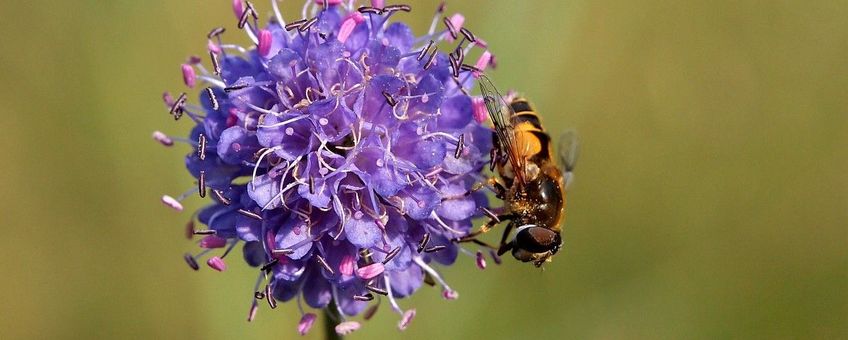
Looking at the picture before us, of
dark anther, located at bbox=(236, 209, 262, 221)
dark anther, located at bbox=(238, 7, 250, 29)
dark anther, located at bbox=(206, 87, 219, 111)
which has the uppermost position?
dark anther, located at bbox=(238, 7, 250, 29)

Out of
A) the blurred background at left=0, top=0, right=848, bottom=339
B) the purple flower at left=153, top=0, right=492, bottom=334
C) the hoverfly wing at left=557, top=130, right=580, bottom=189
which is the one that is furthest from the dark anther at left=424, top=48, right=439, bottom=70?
the blurred background at left=0, top=0, right=848, bottom=339

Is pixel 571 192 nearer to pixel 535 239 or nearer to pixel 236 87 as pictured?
pixel 535 239

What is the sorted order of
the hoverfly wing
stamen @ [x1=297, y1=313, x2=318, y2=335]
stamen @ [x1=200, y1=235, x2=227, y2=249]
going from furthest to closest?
1. the hoverfly wing
2. stamen @ [x1=297, y1=313, x2=318, y2=335]
3. stamen @ [x1=200, y1=235, x2=227, y2=249]

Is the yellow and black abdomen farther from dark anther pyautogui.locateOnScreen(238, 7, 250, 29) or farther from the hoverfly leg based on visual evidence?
dark anther pyautogui.locateOnScreen(238, 7, 250, 29)

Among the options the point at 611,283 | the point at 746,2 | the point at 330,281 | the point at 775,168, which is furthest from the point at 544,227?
the point at 746,2

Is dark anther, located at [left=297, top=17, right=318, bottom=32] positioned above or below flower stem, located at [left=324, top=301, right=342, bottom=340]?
above

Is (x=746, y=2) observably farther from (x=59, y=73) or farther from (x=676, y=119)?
(x=59, y=73)
